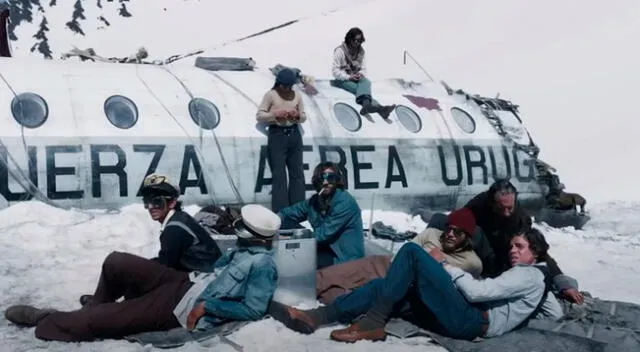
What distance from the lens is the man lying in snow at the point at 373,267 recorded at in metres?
6.21

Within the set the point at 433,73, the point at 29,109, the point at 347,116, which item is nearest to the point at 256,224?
the point at 29,109

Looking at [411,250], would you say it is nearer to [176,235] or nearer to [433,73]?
[176,235]

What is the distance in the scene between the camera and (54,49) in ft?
96.6

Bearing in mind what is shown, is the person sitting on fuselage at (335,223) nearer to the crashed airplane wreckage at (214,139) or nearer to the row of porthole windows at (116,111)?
the crashed airplane wreckage at (214,139)

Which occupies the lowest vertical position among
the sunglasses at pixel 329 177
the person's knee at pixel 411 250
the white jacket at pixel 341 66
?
the person's knee at pixel 411 250

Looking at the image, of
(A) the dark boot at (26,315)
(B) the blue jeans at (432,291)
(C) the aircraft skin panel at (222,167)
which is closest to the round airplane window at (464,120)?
(C) the aircraft skin panel at (222,167)

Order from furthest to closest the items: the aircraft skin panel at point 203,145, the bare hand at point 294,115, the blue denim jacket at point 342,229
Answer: the bare hand at point 294,115, the aircraft skin panel at point 203,145, the blue denim jacket at point 342,229

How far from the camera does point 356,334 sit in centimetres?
567

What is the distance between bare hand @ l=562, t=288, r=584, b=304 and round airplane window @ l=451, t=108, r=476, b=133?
22.6 ft

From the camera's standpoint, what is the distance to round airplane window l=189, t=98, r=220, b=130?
10625mm

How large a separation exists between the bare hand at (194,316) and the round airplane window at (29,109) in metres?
4.90

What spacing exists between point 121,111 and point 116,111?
68mm

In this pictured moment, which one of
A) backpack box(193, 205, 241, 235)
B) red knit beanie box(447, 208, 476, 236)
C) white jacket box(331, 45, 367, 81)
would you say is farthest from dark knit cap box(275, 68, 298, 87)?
red knit beanie box(447, 208, 476, 236)

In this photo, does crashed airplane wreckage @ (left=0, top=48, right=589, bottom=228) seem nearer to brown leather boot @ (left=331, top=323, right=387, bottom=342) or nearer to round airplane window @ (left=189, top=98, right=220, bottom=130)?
round airplane window @ (left=189, top=98, right=220, bottom=130)
